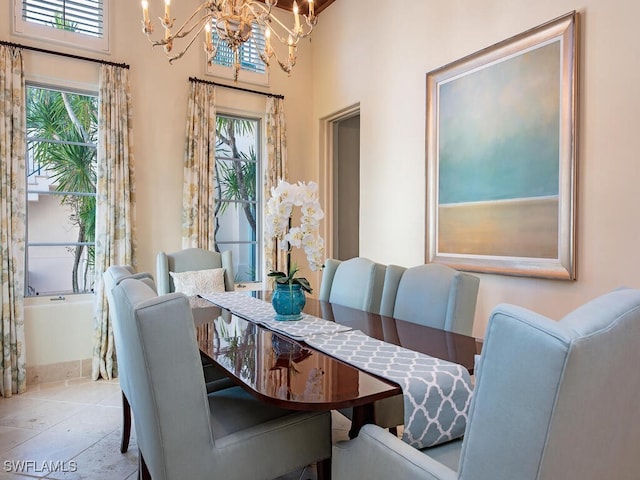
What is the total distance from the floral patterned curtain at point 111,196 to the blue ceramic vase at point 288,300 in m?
2.19

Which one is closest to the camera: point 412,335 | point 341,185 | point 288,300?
point 412,335

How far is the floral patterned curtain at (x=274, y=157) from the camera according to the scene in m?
4.68

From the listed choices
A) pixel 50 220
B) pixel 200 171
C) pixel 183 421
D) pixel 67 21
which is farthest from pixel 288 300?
pixel 67 21

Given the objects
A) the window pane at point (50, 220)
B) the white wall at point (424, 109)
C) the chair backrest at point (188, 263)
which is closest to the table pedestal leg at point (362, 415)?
the white wall at point (424, 109)

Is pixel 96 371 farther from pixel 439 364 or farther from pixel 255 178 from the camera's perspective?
pixel 439 364

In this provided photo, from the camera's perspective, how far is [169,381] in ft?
4.03

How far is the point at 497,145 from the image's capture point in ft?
9.38

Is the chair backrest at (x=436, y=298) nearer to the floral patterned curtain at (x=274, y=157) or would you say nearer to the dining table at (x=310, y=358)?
the dining table at (x=310, y=358)

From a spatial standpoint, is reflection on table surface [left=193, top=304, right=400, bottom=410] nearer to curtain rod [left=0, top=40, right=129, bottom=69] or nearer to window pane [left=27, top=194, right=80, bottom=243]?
window pane [left=27, top=194, right=80, bottom=243]

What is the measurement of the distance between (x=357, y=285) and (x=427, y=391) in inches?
57.0

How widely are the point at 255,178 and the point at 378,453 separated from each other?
4074 mm

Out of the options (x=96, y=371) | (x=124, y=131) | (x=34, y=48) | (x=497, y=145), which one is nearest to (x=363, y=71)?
(x=497, y=145)

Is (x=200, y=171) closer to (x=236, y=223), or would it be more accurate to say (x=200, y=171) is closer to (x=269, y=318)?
(x=236, y=223)

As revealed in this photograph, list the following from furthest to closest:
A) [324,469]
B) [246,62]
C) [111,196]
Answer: [246,62], [111,196], [324,469]
